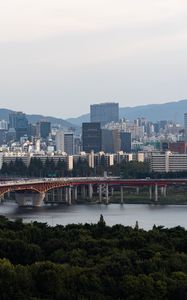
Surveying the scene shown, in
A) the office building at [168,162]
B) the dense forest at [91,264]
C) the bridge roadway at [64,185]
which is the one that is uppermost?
the office building at [168,162]

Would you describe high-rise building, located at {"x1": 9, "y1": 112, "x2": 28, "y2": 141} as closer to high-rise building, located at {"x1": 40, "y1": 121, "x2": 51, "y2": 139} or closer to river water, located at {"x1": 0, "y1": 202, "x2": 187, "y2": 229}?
high-rise building, located at {"x1": 40, "y1": 121, "x2": 51, "y2": 139}

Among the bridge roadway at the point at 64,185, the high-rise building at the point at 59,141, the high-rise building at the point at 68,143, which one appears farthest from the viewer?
the high-rise building at the point at 59,141

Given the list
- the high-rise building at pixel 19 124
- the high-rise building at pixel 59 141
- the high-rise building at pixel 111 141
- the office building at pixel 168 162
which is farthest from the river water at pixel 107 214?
the high-rise building at pixel 19 124

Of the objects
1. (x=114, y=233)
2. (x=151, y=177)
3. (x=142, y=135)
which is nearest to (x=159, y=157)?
(x=151, y=177)

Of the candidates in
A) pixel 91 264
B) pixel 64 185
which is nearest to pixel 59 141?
pixel 64 185

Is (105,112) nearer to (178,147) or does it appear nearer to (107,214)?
(178,147)

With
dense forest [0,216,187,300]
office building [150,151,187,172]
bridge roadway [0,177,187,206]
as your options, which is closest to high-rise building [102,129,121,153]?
office building [150,151,187,172]

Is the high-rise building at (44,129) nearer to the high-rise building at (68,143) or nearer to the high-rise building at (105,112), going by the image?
the high-rise building at (68,143)
